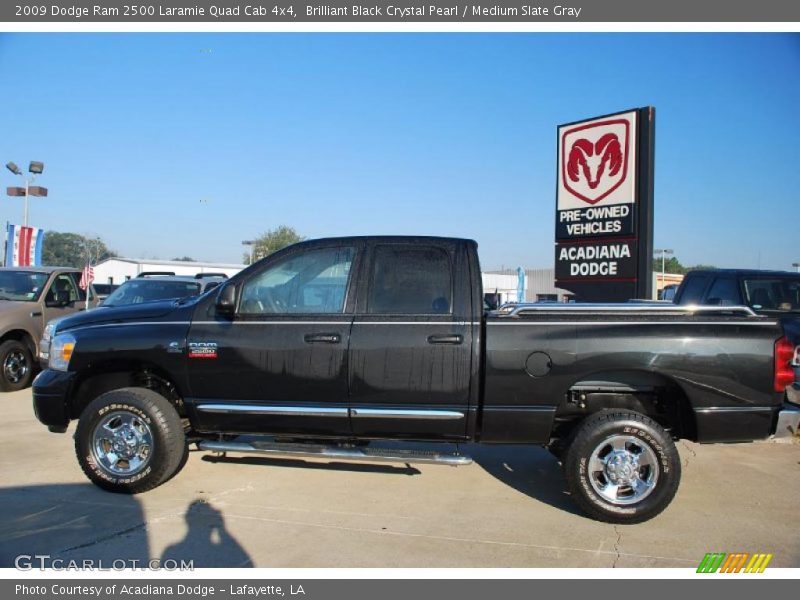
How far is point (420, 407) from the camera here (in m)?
4.46

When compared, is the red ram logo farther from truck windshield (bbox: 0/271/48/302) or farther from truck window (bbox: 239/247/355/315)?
truck windshield (bbox: 0/271/48/302)

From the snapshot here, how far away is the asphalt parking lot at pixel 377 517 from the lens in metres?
3.82

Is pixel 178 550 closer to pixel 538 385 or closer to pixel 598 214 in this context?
pixel 538 385

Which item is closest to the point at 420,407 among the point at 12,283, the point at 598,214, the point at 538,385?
the point at 538,385

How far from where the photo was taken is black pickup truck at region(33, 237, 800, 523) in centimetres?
429

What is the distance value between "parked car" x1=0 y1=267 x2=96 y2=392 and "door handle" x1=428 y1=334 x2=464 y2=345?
7793 millimetres

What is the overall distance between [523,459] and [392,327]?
2457 mm

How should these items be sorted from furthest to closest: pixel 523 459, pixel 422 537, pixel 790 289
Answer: pixel 790 289 < pixel 523 459 < pixel 422 537

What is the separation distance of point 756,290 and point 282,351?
589 cm

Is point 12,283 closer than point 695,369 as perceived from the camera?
No

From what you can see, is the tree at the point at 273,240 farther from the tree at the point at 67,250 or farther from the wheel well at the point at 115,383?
the wheel well at the point at 115,383

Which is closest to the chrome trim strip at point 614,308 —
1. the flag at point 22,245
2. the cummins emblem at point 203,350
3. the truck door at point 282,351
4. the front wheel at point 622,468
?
the front wheel at point 622,468

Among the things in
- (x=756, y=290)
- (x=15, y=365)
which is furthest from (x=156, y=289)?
(x=756, y=290)
